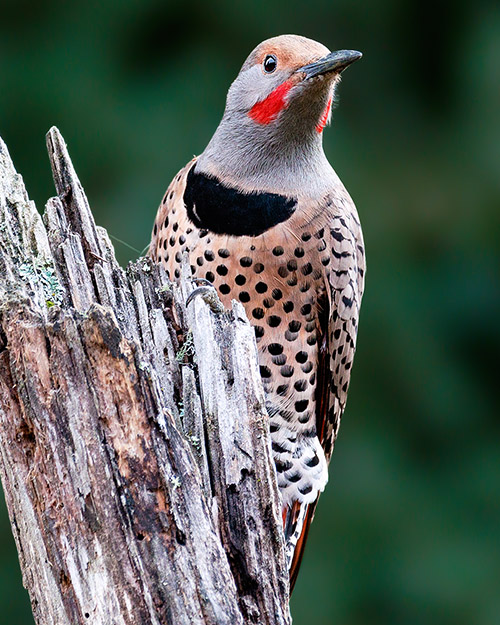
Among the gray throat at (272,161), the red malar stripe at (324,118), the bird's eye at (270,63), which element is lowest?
the gray throat at (272,161)

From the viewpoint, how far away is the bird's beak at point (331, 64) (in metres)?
2.29

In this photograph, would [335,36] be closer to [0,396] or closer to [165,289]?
[165,289]

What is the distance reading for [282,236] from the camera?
8.17 ft

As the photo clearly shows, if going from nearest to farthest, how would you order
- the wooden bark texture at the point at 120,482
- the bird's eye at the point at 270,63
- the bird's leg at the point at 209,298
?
the wooden bark texture at the point at 120,482, the bird's leg at the point at 209,298, the bird's eye at the point at 270,63

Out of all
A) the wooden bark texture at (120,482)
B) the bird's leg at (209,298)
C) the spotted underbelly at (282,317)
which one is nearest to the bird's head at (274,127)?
the spotted underbelly at (282,317)

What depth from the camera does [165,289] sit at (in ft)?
6.45

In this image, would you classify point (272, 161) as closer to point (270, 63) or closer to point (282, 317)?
point (270, 63)

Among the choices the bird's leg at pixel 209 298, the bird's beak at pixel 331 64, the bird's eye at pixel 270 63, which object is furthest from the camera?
the bird's eye at pixel 270 63

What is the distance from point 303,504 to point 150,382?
1159 mm

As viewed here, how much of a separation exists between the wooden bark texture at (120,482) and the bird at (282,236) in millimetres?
723

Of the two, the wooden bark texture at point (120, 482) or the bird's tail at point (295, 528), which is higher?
the wooden bark texture at point (120, 482)

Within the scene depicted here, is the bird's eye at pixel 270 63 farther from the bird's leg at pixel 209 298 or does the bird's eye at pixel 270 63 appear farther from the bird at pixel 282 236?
the bird's leg at pixel 209 298

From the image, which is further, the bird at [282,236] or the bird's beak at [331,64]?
the bird at [282,236]

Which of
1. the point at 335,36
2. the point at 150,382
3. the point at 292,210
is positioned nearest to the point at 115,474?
the point at 150,382
